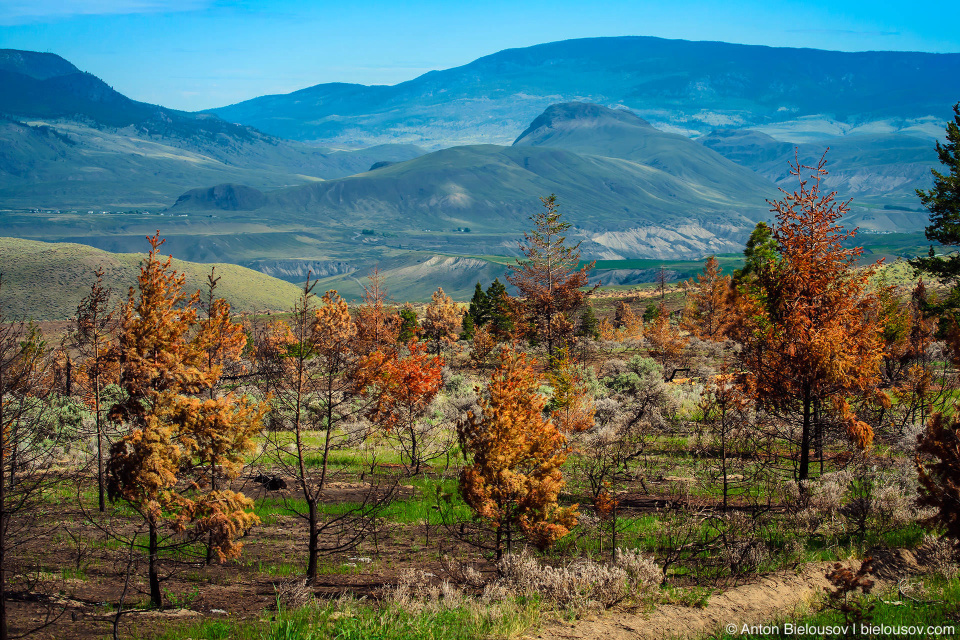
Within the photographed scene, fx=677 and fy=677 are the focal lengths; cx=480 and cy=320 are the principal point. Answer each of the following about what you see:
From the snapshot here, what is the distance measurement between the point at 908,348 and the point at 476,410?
62.7 feet

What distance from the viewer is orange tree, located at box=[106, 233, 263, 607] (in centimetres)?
1048

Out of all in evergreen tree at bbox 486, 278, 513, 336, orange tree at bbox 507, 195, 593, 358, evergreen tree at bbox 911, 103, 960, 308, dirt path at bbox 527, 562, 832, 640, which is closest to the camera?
dirt path at bbox 527, 562, 832, 640

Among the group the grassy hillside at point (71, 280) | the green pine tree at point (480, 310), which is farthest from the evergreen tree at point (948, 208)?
the grassy hillside at point (71, 280)

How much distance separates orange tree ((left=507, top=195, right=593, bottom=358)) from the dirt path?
18606 millimetres

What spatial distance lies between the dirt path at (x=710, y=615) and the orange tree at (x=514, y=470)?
3.29 meters

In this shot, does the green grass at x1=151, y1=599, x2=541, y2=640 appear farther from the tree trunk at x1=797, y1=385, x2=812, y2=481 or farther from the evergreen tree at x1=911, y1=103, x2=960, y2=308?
the evergreen tree at x1=911, y1=103, x2=960, y2=308

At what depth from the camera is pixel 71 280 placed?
379ft

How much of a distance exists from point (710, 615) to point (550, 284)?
21.2m

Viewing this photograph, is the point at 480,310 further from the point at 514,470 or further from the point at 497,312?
the point at 514,470

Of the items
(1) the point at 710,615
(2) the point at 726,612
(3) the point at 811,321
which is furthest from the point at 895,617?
(3) the point at 811,321

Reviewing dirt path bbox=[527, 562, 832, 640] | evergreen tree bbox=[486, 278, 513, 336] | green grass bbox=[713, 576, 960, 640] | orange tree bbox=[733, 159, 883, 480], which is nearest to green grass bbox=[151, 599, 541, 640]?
dirt path bbox=[527, 562, 832, 640]

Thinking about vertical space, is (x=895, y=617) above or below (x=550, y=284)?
below

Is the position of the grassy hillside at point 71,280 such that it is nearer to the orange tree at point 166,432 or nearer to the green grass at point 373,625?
the orange tree at point 166,432

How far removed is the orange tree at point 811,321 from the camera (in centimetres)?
1392
